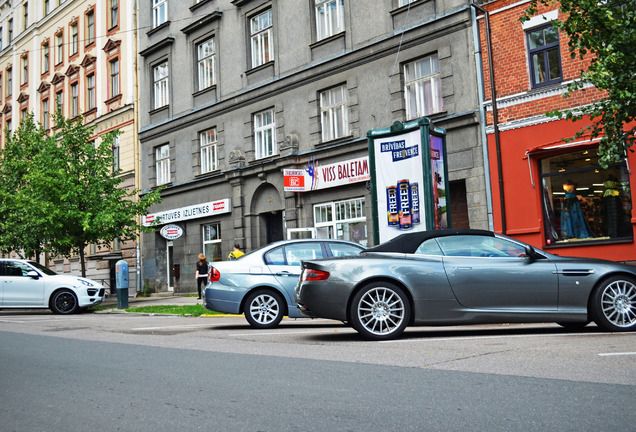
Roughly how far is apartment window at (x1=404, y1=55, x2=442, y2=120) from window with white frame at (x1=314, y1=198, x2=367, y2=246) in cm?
317

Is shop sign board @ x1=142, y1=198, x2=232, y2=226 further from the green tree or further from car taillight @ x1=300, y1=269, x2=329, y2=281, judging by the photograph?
car taillight @ x1=300, y1=269, x2=329, y2=281

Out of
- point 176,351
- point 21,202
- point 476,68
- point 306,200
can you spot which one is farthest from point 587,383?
point 21,202

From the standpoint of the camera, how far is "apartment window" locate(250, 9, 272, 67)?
24.5 meters

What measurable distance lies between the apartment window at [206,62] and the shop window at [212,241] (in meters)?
5.51

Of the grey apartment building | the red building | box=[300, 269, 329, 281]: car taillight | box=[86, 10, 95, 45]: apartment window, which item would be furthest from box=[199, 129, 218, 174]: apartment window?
box=[300, 269, 329, 281]: car taillight

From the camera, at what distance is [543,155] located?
16.5 meters

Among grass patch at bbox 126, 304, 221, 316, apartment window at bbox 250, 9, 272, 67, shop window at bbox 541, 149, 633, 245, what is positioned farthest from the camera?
apartment window at bbox 250, 9, 272, 67

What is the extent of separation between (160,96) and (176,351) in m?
23.0

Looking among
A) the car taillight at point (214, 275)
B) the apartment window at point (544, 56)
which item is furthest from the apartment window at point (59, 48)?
the car taillight at point (214, 275)

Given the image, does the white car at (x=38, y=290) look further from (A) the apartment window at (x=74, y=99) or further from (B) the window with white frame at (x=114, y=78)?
(A) the apartment window at (x=74, y=99)

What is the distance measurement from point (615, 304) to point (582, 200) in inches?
303

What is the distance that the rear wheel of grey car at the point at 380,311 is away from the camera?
8.79 m

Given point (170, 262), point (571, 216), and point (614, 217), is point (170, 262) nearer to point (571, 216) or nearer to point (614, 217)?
point (571, 216)

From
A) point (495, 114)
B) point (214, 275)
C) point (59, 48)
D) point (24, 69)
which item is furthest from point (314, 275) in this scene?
point (24, 69)
